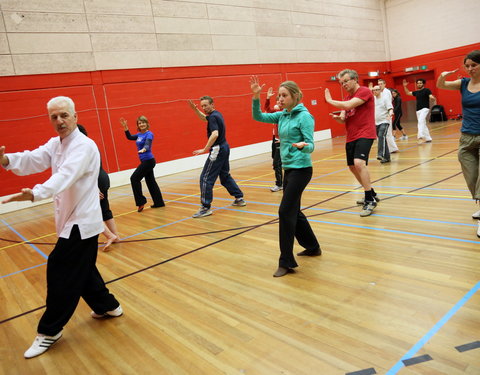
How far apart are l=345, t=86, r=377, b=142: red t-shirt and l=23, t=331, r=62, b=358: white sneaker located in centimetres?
384

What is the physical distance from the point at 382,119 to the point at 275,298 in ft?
21.4

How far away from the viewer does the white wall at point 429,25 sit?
53.7ft

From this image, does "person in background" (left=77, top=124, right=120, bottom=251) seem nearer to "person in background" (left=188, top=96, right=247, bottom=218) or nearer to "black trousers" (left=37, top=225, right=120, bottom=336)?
"person in background" (left=188, top=96, right=247, bottom=218)

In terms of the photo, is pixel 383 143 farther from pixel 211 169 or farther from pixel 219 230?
pixel 219 230

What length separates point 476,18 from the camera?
16.1m

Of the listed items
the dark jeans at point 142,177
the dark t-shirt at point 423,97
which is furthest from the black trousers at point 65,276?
the dark t-shirt at point 423,97

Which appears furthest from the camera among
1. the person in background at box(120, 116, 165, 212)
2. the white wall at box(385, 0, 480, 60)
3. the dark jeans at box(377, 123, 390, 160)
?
the white wall at box(385, 0, 480, 60)

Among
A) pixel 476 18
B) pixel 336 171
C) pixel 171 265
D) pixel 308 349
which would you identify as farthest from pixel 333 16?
pixel 308 349

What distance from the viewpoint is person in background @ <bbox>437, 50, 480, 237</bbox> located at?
3337 mm

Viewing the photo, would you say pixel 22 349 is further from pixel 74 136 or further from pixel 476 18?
pixel 476 18

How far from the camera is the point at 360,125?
461 cm

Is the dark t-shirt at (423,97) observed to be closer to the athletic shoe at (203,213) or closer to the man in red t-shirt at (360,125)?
the man in red t-shirt at (360,125)

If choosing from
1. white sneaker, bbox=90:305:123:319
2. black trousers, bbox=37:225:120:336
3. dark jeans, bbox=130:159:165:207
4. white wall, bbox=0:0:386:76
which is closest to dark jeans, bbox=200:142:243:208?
dark jeans, bbox=130:159:165:207

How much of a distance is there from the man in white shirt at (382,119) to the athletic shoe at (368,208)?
370 centimetres
